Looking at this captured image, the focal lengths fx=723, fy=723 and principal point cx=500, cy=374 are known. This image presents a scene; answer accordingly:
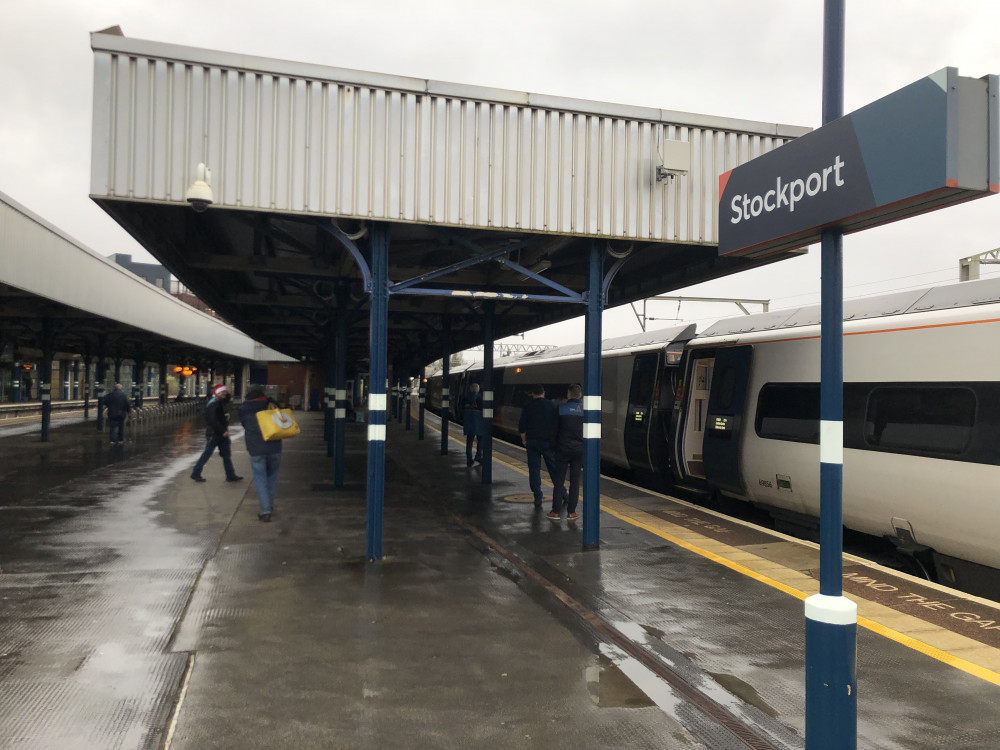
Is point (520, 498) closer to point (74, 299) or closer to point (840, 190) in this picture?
point (840, 190)

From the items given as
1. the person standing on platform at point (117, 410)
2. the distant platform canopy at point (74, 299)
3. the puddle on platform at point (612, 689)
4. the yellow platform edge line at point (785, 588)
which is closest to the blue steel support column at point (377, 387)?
the puddle on platform at point (612, 689)

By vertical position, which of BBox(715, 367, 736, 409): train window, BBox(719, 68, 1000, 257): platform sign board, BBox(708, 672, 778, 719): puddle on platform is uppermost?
BBox(719, 68, 1000, 257): platform sign board

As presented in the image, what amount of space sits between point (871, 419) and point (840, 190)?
16.7 feet

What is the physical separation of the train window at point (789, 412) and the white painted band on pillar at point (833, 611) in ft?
18.1

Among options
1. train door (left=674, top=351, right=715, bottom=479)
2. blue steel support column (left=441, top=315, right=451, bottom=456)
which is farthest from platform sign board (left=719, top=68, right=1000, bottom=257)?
blue steel support column (left=441, top=315, right=451, bottom=456)

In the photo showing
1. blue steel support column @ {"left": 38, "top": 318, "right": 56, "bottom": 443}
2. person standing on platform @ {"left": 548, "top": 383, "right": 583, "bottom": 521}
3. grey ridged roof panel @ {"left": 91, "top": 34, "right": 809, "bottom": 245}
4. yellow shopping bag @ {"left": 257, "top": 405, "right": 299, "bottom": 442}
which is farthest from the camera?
blue steel support column @ {"left": 38, "top": 318, "right": 56, "bottom": 443}

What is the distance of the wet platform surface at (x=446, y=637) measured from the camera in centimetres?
378

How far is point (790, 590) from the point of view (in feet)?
20.8

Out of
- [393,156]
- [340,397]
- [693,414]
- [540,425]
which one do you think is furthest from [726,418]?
[340,397]

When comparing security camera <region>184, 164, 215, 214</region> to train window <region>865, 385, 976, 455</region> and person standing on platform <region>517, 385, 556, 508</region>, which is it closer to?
person standing on platform <region>517, 385, 556, 508</region>

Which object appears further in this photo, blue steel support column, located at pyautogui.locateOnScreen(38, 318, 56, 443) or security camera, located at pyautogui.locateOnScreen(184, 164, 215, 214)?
blue steel support column, located at pyautogui.locateOnScreen(38, 318, 56, 443)

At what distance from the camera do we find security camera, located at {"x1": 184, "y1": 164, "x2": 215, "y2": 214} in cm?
637

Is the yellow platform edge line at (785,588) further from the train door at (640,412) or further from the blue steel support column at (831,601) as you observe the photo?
the blue steel support column at (831,601)

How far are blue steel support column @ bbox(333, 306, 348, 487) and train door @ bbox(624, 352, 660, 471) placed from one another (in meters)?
5.14
